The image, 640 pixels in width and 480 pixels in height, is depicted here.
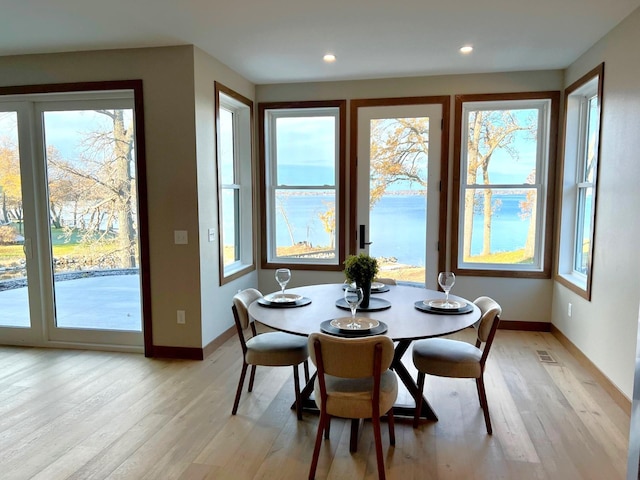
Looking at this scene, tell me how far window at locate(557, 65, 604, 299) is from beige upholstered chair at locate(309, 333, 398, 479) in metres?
2.56

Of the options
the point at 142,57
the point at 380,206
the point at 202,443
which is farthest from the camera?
the point at 380,206

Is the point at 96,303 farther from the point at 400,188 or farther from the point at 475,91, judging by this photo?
the point at 475,91

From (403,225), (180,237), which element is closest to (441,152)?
(403,225)

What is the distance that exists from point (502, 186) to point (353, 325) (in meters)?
2.93

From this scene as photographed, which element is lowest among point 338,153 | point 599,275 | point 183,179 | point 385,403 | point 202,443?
point 202,443

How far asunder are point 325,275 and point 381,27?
8.55ft

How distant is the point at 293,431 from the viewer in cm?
257

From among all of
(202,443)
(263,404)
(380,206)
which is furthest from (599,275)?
(202,443)

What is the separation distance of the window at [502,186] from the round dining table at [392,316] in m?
1.70

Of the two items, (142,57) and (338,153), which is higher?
(142,57)

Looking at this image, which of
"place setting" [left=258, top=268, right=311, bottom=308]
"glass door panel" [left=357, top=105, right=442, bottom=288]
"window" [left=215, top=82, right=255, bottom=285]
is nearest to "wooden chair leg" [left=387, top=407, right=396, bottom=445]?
"place setting" [left=258, top=268, right=311, bottom=308]

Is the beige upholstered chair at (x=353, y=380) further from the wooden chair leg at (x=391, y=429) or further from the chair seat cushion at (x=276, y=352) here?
the chair seat cushion at (x=276, y=352)

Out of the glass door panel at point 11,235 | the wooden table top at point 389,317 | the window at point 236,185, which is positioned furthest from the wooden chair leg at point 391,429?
the glass door panel at point 11,235

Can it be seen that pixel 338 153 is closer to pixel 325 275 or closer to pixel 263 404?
pixel 325 275
